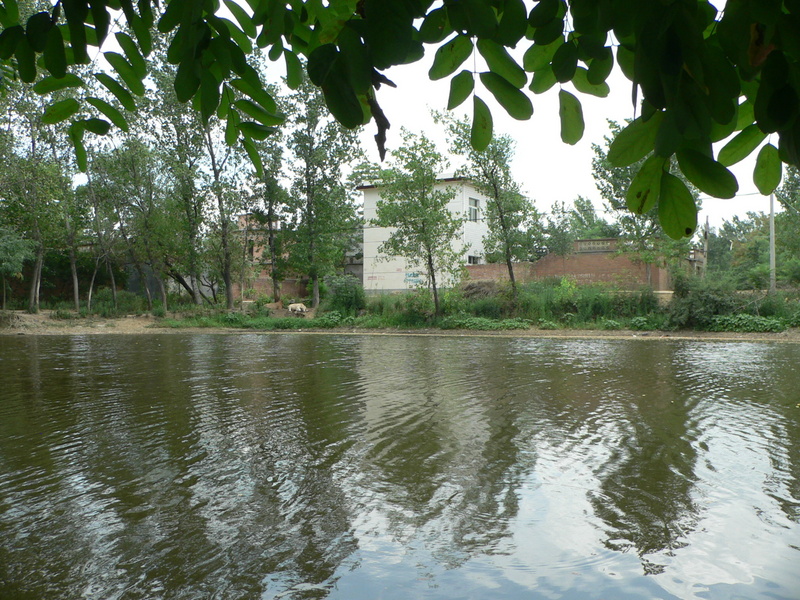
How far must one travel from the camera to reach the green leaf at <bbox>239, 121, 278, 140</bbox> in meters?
2.11

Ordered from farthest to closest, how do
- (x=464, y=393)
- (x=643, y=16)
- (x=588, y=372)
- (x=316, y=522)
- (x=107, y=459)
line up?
(x=588, y=372) → (x=464, y=393) → (x=107, y=459) → (x=316, y=522) → (x=643, y=16)

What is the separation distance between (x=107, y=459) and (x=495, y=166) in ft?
70.1

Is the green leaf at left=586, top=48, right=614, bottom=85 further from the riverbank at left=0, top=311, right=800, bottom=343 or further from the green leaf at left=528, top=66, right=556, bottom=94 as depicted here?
the riverbank at left=0, top=311, right=800, bottom=343

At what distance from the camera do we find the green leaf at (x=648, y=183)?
52.7 inches

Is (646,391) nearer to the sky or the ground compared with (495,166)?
nearer to the ground

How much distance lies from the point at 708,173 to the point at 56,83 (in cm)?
181

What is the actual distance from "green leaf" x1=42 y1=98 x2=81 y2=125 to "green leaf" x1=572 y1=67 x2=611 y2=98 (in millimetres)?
1482

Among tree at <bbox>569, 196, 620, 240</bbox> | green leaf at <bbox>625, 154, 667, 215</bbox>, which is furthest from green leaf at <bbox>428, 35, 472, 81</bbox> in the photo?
tree at <bbox>569, 196, 620, 240</bbox>

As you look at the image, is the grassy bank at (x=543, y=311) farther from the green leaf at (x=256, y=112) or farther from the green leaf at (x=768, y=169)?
the green leaf at (x=256, y=112)

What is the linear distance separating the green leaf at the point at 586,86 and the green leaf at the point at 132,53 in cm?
137

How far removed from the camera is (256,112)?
2041 mm

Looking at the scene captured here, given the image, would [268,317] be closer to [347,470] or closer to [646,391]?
[646,391]

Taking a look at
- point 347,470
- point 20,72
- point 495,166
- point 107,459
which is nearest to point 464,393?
point 347,470

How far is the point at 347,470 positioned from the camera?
15.6 ft
